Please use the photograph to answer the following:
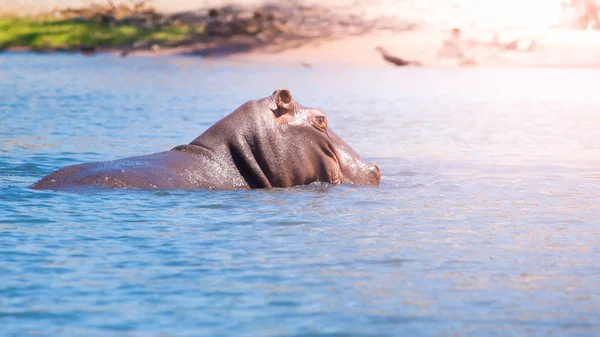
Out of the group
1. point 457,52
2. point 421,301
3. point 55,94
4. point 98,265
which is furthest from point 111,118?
point 457,52

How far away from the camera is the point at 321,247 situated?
27.2 ft

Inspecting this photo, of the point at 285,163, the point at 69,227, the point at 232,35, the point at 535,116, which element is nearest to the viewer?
the point at 69,227

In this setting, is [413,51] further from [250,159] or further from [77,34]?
[250,159]

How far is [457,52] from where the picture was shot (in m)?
38.8

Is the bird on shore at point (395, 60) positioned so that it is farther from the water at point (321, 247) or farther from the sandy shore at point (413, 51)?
the water at point (321, 247)

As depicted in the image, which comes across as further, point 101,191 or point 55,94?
point 55,94

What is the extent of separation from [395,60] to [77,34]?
1626 cm

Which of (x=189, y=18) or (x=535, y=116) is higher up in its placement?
(x=189, y=18)

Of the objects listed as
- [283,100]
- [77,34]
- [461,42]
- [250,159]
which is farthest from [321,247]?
[77,34]

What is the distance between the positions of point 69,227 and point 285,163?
112 inches

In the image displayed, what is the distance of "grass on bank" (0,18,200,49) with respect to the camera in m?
45.1

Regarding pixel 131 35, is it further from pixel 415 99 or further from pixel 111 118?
pixel 111 118

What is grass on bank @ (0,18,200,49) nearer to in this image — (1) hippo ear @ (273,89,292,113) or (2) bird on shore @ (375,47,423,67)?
(2) bird on shore @ (375,47,423,67)

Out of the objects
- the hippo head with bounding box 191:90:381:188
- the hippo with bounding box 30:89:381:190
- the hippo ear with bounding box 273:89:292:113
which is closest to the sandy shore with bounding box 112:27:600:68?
the hippo with bounding box 30:89:381:190
